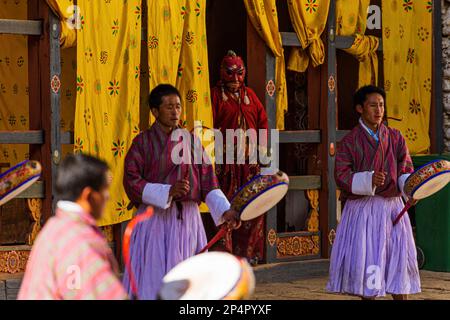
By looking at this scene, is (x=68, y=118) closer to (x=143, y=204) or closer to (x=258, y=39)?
(x=258, y=39)

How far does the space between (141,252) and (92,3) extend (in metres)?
2.48

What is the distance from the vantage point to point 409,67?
30.5ft

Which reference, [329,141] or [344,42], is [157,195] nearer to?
[329,141]

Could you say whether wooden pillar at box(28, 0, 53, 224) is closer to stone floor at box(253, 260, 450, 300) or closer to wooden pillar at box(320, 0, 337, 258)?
stone floor at box(253, 260, 450, 300)

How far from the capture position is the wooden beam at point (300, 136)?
8477 mm

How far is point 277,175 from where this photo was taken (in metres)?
5.02

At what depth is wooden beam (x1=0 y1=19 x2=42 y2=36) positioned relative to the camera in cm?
703

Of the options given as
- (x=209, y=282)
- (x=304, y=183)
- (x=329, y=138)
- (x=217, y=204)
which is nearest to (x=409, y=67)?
(x=329, y=138)

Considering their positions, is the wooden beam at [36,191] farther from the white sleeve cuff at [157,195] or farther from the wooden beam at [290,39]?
the wooden beam at [290,39]

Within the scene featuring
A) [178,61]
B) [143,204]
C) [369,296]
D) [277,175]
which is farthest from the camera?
[178,61]

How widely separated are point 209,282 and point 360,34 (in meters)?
5.98

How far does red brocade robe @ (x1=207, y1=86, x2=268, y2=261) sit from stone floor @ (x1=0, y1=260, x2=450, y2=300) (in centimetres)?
21

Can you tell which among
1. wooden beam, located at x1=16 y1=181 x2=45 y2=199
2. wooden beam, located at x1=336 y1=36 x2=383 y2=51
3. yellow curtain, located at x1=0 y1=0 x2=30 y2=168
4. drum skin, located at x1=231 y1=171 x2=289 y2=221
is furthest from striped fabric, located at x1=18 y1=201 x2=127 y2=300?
yellow curtain, located at x1=0 y1=0 x2=30 y2=168

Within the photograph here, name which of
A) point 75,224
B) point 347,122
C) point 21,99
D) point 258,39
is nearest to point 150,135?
point 75,224
